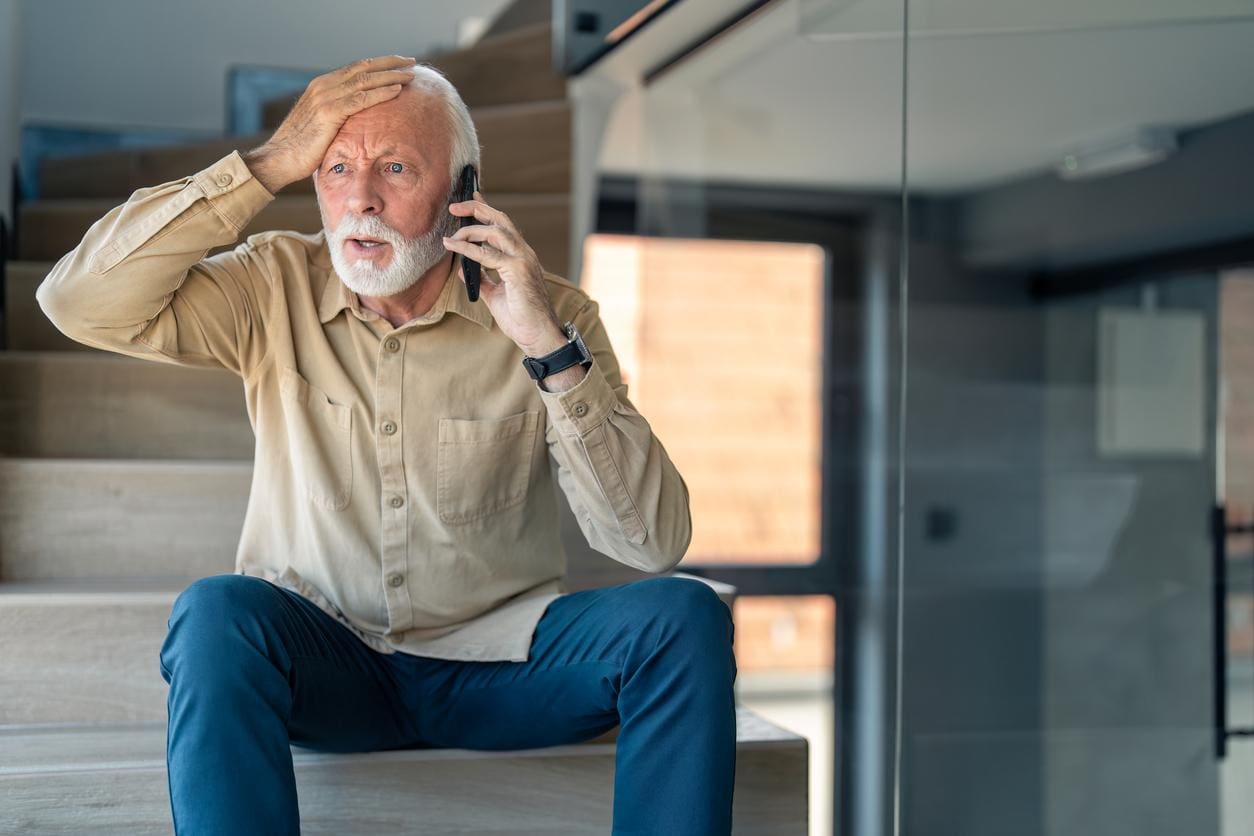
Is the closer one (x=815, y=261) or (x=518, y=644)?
(x=518, y=644)

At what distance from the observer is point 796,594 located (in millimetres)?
3367

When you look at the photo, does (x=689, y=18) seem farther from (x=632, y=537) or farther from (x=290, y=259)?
(x=632, y=537)

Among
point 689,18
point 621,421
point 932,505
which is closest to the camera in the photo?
point 621,421

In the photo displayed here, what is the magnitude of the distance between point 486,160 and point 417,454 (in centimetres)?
142

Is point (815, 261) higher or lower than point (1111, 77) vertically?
lower

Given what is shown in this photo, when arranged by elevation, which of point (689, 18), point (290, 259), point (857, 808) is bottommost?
point (857, 808)

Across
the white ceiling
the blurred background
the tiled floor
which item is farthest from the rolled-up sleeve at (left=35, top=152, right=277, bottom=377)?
the tiled floor

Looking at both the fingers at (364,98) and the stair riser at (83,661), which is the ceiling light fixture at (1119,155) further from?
the stair riser at (83,661)

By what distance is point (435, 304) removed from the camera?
1615 millimetres

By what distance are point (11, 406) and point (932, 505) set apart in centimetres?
207

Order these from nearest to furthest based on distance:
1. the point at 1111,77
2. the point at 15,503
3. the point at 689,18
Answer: the point at 15,503 < the point at 1111,77 < the point at 689,18

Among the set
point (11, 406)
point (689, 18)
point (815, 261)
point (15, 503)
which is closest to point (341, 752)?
point (15, 503)

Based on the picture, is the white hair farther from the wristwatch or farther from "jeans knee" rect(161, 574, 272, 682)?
"jeans knee" rect(161, 574, 272, 682)

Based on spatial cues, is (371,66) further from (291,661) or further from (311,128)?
(291,661)
